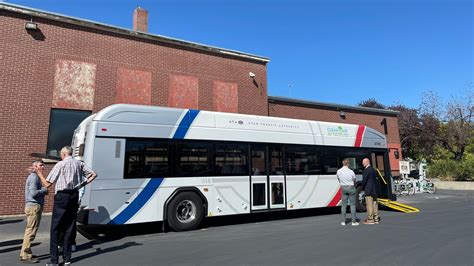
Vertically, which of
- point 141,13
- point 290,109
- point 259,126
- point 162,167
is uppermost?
point 141,13

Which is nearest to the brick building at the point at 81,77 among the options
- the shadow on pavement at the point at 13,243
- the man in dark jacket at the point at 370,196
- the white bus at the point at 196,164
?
the white bus at the point at 196,164

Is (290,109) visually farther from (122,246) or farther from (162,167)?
(122,246)

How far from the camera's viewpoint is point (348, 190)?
10453 mm

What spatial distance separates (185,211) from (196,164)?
4.18 feet

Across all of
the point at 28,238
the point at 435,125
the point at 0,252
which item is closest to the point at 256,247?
the point at 28,238

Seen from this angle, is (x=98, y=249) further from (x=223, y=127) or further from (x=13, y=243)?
(x=223, y=127)

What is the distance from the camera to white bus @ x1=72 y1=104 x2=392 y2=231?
8648 millimetres

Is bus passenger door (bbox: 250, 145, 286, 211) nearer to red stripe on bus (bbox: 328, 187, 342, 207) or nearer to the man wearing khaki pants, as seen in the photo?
red stripe on bus (bbox: 328, 187, 342, 207)

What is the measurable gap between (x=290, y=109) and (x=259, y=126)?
10642 millimetres

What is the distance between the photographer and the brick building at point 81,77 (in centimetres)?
1293

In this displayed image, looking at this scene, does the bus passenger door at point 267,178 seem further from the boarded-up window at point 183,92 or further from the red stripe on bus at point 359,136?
the boarded-up window at point 183,92

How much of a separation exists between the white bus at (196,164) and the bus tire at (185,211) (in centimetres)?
3

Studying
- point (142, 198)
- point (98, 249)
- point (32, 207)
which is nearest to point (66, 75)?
point (142, 198)

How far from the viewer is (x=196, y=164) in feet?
32.4
